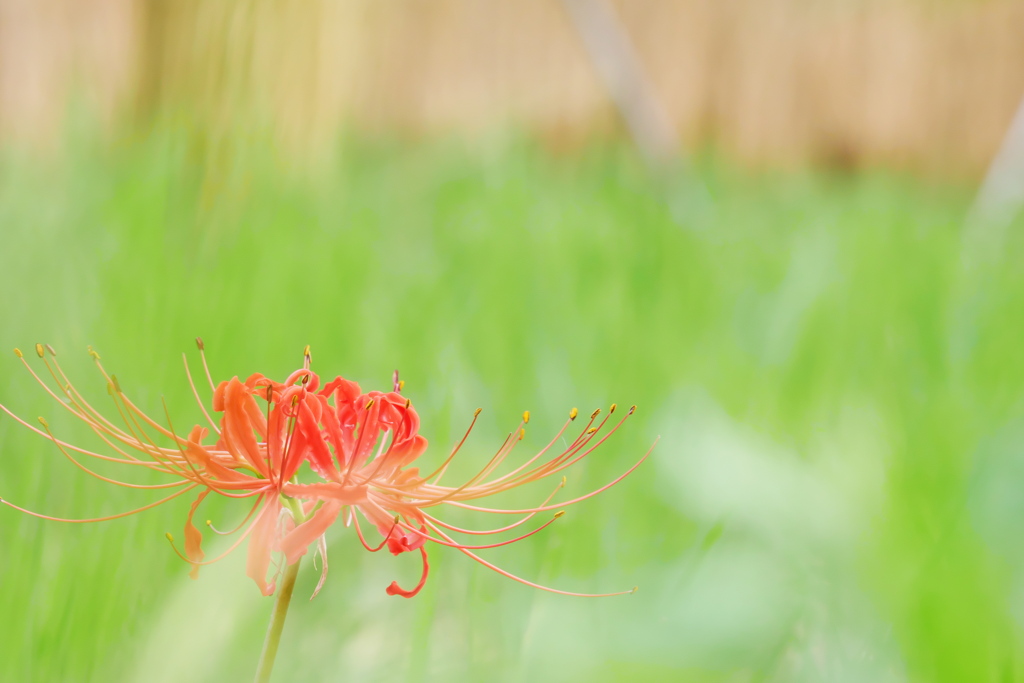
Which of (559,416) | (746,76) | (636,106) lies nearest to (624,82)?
(636,106)

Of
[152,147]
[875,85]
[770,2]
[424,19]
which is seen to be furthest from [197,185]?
[875,85]

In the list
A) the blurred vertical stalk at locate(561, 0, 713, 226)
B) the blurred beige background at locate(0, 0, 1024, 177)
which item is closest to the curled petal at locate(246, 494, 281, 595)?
the blurred vertical stalk at locate(561, 0, 713, 226)

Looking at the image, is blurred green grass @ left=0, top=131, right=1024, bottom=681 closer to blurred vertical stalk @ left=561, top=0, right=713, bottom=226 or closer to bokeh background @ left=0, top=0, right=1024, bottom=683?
bokeh background @ left=0, top=0, right=1024, bottom=683

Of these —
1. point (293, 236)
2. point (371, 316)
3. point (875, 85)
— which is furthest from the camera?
point (875, 85)

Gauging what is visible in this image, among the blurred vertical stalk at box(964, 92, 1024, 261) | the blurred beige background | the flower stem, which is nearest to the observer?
the flower stem

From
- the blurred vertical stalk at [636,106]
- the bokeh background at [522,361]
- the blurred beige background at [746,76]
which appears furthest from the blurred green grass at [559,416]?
the blurred beige background at [746,76]

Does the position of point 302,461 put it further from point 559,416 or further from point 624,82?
point 624,82

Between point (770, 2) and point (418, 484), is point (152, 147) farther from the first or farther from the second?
point (770, 2)

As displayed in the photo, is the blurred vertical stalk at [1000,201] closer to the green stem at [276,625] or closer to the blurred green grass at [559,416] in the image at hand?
the blurred green grass at [559,416]
